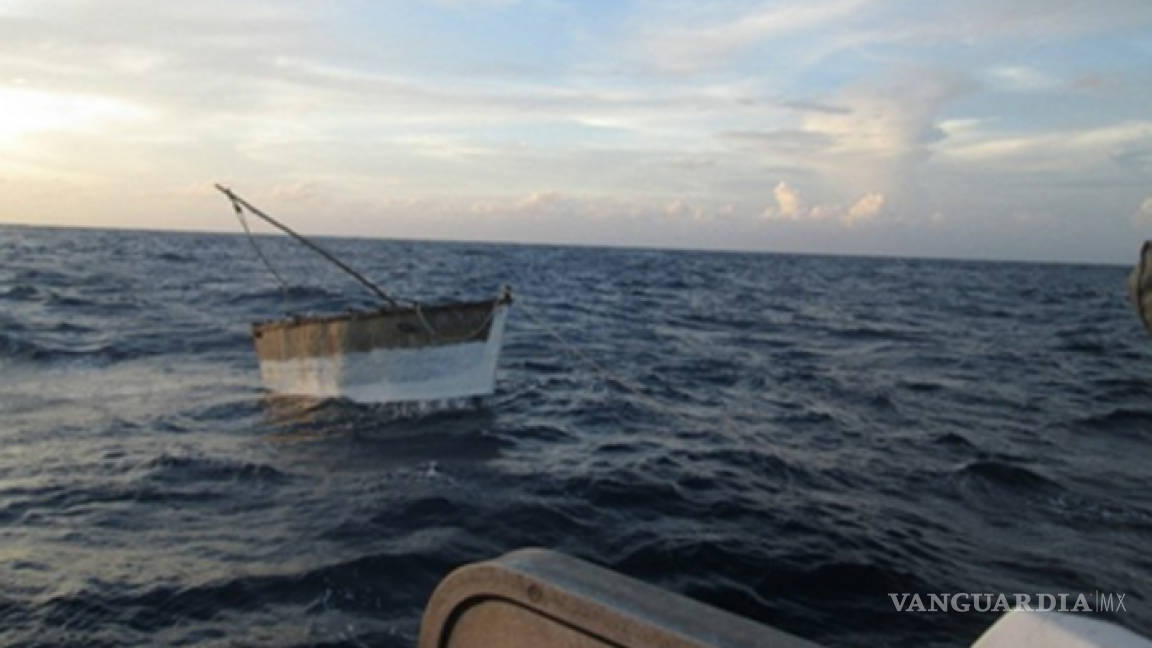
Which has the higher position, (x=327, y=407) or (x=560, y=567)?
(x=560, y=567)

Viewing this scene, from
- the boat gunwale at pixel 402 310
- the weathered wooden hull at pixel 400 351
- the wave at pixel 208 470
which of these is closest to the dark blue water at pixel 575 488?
the wave at pixel 208 470

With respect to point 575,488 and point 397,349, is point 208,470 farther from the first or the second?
point 575,488

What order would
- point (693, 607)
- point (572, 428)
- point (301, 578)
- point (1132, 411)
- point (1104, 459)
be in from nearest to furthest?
point (693, 607), point (301, 578), point (1104, 459), point (572, 428), point (1132, 411)

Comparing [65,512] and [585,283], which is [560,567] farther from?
[585,283]

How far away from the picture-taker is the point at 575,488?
9680mm

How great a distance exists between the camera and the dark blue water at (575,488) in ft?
21.6

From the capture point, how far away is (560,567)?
286 centimetres

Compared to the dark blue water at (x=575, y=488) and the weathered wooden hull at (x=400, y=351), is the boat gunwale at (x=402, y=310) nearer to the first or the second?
the weathered wooden hull at (x=400, y=351)

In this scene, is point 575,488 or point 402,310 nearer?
point 575,488

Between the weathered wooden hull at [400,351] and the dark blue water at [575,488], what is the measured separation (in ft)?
2.00

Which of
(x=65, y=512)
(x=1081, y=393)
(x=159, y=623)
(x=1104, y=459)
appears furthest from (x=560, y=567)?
(x=1081, y=393)

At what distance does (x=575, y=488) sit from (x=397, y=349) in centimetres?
523

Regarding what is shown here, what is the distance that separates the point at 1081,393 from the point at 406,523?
15088mm

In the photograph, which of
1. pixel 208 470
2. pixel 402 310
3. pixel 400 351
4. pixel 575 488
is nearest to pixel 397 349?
pixel 400 351
